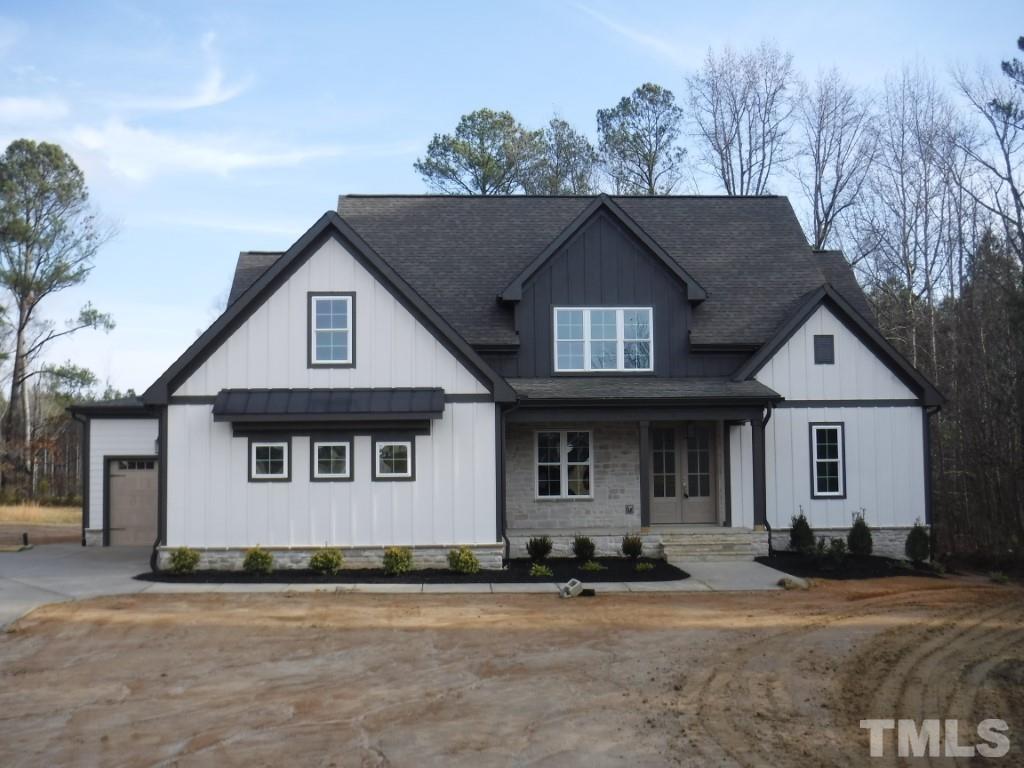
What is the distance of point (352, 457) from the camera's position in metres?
18.1

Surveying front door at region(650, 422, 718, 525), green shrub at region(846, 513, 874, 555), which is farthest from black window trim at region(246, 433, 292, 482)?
green shrub at region(846, 513, 874, 555)

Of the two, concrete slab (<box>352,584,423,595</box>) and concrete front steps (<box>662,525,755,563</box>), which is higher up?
concrete front steps (<box>662,525,755,563</box>)

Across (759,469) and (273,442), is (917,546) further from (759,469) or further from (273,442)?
(273,442)

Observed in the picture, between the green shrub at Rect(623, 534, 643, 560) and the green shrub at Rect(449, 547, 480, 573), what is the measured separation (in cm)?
325

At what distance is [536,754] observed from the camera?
7664 millimetres

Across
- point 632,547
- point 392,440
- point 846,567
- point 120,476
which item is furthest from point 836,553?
point 120,476

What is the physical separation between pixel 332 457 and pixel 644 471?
20.8ft

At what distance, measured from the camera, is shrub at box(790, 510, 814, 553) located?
1981 cm

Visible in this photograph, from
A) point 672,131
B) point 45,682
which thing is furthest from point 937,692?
point 672,131

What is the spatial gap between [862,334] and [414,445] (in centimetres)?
1017

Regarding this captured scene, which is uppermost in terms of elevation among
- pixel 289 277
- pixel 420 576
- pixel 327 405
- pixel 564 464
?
pixel 289 277

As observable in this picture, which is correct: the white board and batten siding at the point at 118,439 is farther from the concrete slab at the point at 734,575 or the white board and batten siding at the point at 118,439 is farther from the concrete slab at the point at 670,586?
the concrete slab at the point at 734,575

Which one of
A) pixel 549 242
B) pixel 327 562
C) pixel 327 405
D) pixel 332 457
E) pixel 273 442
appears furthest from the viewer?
pixel 549 242

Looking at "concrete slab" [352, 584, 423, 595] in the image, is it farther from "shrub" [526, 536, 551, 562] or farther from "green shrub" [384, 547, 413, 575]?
"shrub" [526, 536, 551, 562]
